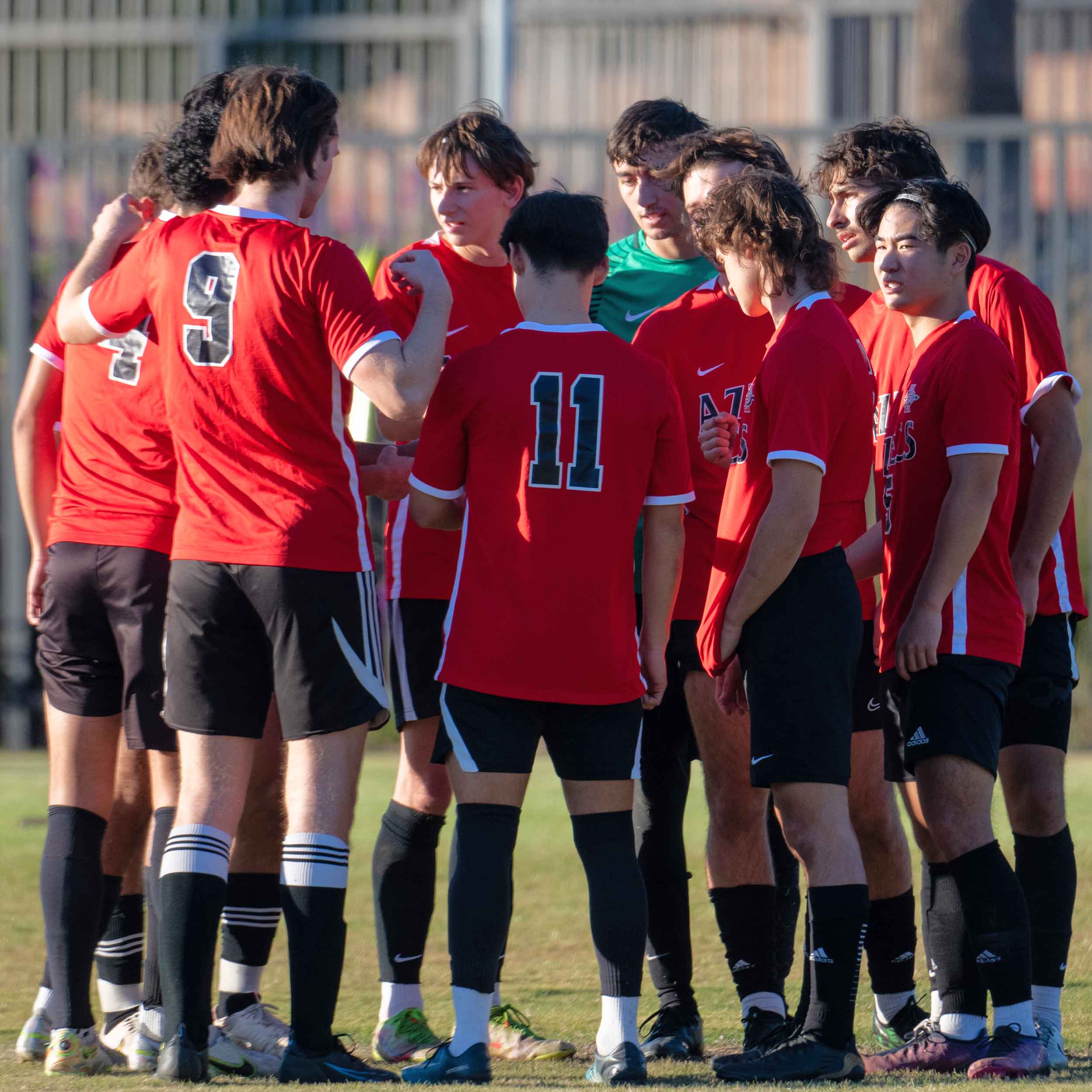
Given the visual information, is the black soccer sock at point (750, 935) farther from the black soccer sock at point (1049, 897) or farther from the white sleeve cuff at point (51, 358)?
the white sleeve cuff at point (51, 358)

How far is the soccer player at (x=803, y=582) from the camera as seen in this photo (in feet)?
11.6

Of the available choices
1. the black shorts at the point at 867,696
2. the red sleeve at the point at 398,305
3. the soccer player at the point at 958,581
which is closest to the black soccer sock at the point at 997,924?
the soccer player at the point at 958,581

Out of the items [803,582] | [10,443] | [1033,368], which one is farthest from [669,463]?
[10,443]

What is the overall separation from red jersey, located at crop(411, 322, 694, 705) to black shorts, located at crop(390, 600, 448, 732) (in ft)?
1.77

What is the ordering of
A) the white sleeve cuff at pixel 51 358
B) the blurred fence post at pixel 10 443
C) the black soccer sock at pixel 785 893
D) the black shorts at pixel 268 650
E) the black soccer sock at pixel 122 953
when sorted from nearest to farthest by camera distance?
1. the black shorts at pixel 268 650
2. the black soccer sock at pixel 122 953
3. the white sleeve cuff at pixel 51 358
4. the black soccer sock at pixel 785 893
5. the blurred fence post at pixel 10 443

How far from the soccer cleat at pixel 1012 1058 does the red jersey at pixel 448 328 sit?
1624mm

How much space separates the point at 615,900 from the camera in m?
3.50

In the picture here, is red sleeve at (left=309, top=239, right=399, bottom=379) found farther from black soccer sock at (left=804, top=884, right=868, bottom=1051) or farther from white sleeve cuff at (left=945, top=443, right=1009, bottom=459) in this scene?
black soccer sock at (left=804, top=884, right=868, bottom=1051)

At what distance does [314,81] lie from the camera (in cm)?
366

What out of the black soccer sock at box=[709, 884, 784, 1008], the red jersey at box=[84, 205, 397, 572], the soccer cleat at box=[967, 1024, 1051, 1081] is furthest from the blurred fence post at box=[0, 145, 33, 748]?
the soccer cleat at box=[967, 1024, 1051, 1081]

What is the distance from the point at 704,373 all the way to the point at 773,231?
55 cm

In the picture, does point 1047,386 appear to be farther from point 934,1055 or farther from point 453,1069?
point 453,1069

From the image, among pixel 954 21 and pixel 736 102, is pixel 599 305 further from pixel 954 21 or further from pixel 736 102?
pixel 736 102

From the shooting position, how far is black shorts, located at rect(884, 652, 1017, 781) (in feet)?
11.9
